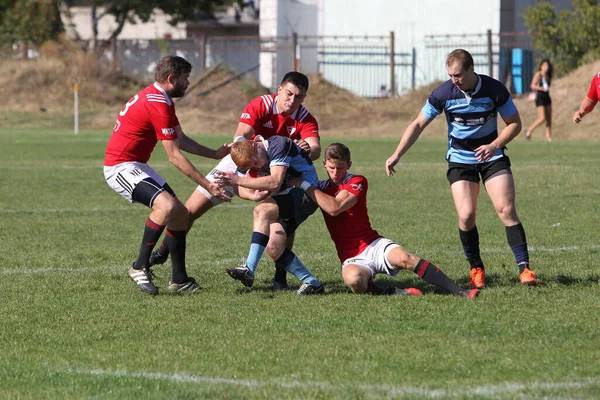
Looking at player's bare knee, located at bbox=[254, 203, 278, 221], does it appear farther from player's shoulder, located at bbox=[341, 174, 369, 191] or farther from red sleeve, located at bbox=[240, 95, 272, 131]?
red sleeve, located at bbox=[240, 95, 272, 131]

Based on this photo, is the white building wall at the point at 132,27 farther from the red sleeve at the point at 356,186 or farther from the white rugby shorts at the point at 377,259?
the white rugby shorts at the point at 377,259

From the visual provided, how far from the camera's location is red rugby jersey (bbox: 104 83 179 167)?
7879mm

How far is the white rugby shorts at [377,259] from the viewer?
7691 millimetres

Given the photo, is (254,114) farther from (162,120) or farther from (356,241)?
(356,241)

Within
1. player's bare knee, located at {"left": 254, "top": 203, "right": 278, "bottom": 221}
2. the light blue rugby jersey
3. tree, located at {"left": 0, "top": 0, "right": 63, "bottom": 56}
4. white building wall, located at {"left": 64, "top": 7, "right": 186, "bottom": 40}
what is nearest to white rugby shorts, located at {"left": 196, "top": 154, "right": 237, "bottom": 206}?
player's bare knee, located at {"left": 254, "top": 203, "right": 278, "bottom": 221}

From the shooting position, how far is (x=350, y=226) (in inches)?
313

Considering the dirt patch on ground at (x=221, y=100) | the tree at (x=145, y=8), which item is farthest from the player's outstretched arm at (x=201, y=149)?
the tree at (x=145, y=8)

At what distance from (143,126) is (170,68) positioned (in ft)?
1.65

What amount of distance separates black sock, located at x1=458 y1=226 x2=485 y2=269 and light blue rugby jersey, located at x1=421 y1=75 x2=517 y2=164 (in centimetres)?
58

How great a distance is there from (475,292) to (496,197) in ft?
3.53

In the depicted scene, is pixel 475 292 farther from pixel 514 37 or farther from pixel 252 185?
pixel 514 37

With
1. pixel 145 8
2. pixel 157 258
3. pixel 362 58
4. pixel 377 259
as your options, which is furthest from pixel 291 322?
pixel 145 8

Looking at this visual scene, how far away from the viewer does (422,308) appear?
7047 millimetres

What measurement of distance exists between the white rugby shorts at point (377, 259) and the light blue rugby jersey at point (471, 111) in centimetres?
114
